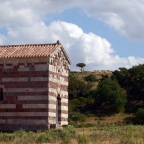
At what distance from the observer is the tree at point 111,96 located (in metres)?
52.9

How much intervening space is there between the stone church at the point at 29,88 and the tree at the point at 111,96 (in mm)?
26826

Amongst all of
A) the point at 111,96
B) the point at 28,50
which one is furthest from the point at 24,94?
the point at 111,96

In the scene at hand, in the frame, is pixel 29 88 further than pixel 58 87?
No

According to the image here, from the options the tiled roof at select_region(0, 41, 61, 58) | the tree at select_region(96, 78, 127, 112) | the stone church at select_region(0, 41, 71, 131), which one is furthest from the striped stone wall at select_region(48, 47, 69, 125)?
the tree at select_region(96, 78, 127, 112)

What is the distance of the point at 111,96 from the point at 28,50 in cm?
2807

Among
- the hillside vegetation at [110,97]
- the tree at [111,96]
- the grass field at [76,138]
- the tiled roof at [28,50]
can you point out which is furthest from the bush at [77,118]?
the grass field at [76,138]

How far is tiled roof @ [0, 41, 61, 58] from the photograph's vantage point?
25875mm

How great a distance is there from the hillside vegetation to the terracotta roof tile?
69.1 feet

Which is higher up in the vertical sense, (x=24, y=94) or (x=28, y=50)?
(x=28, y=50)

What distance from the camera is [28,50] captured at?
26.6 metres

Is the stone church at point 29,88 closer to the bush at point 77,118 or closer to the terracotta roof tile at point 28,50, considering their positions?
the terracotta roof tile at point 28,50

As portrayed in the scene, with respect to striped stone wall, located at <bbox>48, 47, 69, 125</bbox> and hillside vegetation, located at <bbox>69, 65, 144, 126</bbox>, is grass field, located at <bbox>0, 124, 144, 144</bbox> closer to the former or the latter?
striped stone wall, located at <bbox>48, 47, 69, 125</bbox>

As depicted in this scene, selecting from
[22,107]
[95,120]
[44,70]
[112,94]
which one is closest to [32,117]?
[22,107]

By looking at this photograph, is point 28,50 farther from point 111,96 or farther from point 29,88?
point 111,96
